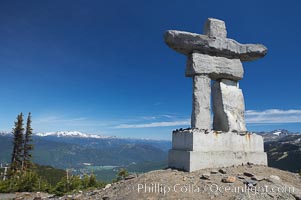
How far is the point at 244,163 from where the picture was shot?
1087 cm

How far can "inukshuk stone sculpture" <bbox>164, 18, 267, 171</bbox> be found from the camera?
10.1m

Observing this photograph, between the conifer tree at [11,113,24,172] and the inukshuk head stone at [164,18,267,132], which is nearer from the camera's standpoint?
the inukshuk head stone at [164,18,267,132]

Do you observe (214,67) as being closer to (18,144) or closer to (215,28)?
(215,28)

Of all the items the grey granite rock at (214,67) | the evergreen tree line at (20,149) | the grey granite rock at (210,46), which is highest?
the grey granite rock at (210,46)

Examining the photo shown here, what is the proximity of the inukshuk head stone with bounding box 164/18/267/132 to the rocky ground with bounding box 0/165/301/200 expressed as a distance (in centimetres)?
240

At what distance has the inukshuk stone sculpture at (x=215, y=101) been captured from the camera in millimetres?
10133

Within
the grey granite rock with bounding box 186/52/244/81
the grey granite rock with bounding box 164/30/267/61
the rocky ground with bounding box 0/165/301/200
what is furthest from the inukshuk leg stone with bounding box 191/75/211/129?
the rocky ground with bounding box 0/165/301/200

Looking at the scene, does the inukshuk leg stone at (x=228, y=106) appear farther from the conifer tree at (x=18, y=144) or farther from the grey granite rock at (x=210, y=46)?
the conifer tree at (x=18, y=144)

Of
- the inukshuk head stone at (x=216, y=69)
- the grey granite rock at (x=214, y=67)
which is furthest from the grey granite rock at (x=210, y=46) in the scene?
the grey granite rock at (x=214, y=67)

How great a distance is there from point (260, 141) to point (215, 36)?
17.1 ft

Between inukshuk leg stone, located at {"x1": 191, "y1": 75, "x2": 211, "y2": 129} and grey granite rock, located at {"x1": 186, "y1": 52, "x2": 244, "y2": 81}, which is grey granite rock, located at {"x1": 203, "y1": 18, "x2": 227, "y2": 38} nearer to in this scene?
grey granite rock, located at {"x1": 186, "y1": 52, "x2": 244, "y2": 81}

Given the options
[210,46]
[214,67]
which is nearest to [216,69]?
[214,67]

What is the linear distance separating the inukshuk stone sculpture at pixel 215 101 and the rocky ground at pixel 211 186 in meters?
0.84

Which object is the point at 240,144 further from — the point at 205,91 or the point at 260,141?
the point at 205,91
